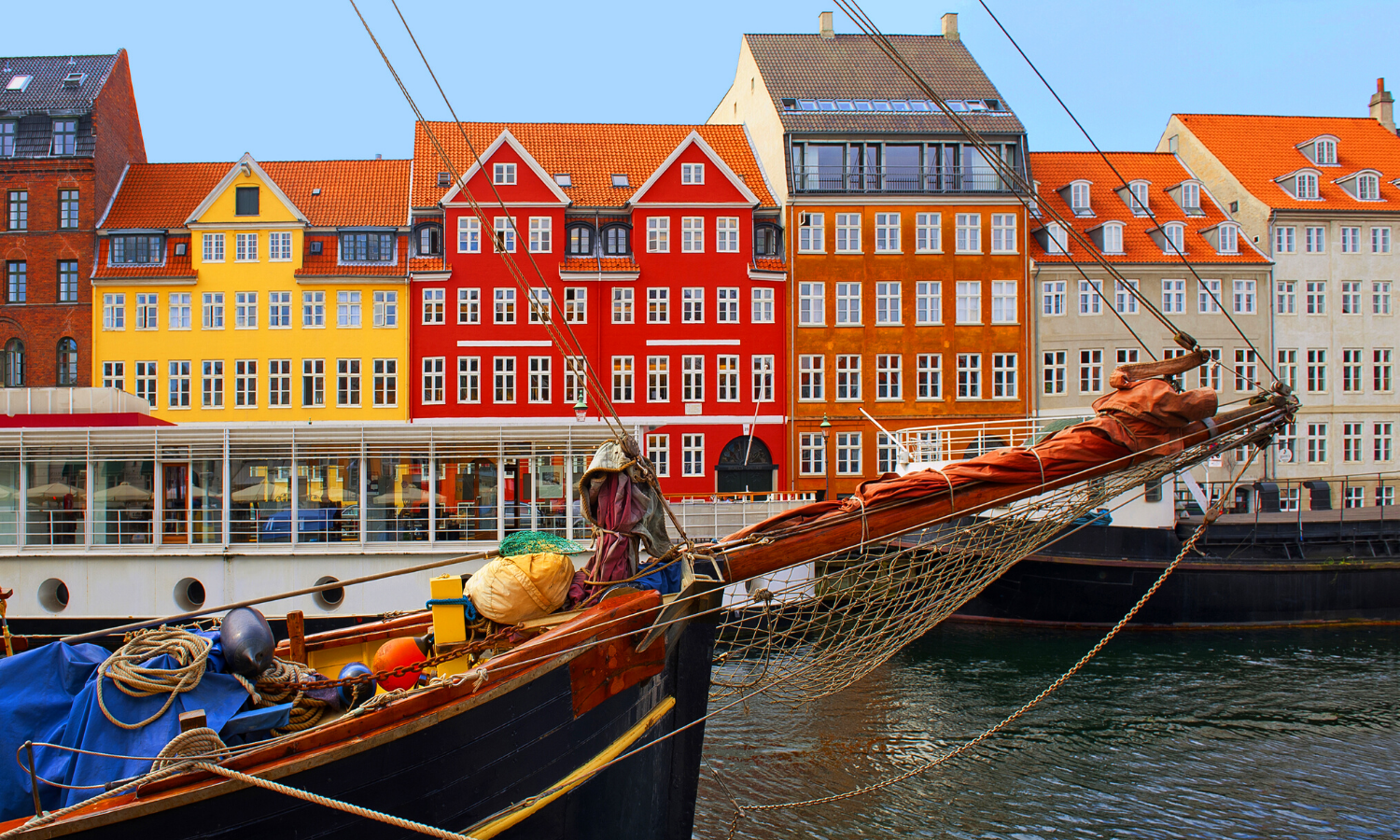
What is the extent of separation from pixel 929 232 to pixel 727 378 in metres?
7.59

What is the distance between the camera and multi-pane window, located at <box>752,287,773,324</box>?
29375 millimetres

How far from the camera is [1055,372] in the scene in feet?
98.4

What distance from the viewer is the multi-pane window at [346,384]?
28.4m

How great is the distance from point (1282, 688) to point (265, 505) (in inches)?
619

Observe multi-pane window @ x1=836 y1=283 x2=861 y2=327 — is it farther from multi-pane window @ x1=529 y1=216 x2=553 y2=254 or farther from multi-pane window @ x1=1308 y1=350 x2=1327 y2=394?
multi-pane window @ x1=1308 y1=350 x2=1327 y2=394

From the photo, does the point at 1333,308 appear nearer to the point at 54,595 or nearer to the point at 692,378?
the point at 692,378

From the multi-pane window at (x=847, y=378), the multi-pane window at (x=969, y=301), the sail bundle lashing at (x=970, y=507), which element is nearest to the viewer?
the sail bundle lashing at (x=970, y=507)

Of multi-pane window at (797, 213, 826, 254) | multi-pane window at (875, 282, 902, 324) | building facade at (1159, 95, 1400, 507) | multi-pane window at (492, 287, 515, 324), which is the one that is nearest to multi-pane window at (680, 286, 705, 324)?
multi-pane window at (797, 213, 826, 254)

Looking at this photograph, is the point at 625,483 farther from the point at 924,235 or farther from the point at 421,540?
the point at 924,235

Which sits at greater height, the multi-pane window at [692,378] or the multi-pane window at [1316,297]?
the multi-pane window at [1316,297]

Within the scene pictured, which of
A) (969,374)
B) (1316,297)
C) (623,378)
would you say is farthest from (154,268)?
(1316,297)

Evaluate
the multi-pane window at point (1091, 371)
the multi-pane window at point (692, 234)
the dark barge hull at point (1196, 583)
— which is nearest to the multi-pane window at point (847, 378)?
the multi-pane window at point (692, 234)

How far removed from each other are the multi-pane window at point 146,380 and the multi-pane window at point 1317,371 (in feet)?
114

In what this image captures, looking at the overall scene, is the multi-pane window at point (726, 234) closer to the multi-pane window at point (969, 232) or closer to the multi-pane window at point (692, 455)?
the multi-pane window at point (692, 455)
